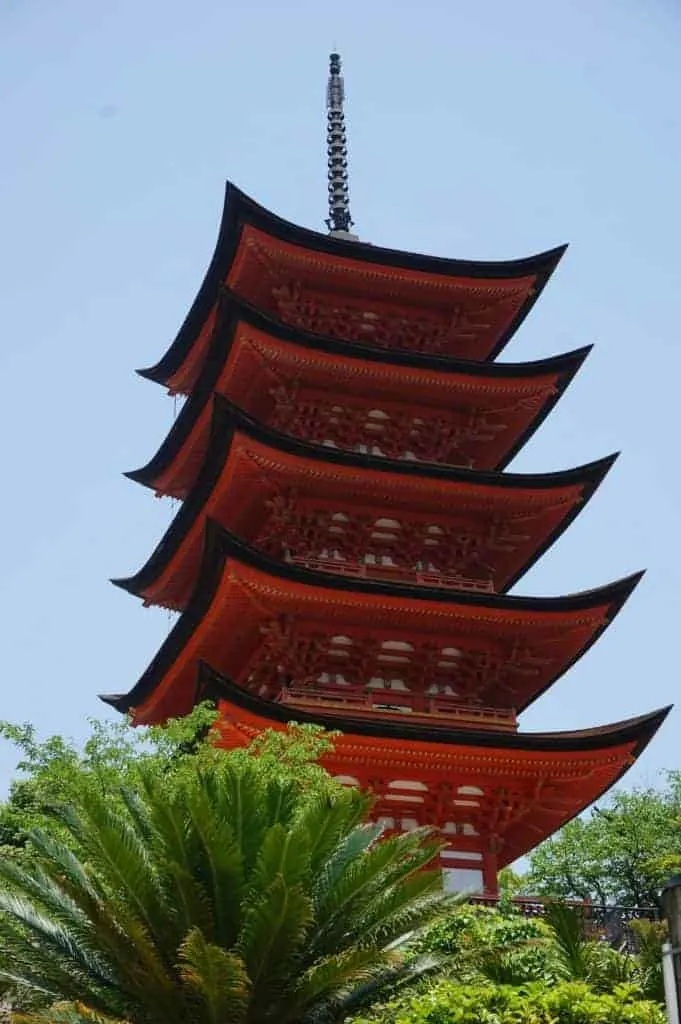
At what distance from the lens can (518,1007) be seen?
44.9 feet

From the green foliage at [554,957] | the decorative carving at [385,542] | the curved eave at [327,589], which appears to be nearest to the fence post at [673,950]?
the green foliage at [554,957]

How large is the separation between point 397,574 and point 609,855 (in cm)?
1724

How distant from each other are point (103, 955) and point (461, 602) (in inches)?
449

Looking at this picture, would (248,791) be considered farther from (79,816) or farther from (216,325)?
(216,325)

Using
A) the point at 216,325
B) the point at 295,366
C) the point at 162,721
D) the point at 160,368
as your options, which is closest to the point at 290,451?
the point at 295,366

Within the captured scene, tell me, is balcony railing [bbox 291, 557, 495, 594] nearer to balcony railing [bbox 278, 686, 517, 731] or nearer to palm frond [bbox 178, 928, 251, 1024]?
balcony railing [bbox 278, 686, 517, 731]

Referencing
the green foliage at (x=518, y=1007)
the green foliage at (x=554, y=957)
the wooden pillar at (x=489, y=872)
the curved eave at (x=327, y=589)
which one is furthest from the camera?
the curved eave at (x=327, y=589)

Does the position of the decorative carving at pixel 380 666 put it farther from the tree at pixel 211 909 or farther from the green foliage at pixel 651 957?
the tree at pixel 211 909

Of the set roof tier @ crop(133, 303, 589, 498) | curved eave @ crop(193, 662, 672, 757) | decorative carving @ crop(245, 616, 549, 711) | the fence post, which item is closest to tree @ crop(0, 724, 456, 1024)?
the fence post

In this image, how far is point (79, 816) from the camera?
1241 centimetres

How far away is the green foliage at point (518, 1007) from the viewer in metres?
13.5

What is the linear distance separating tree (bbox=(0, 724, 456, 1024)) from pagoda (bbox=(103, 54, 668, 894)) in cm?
661

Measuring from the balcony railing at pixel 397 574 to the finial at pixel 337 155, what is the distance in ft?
32.2

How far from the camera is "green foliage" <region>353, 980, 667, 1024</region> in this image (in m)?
13.5
